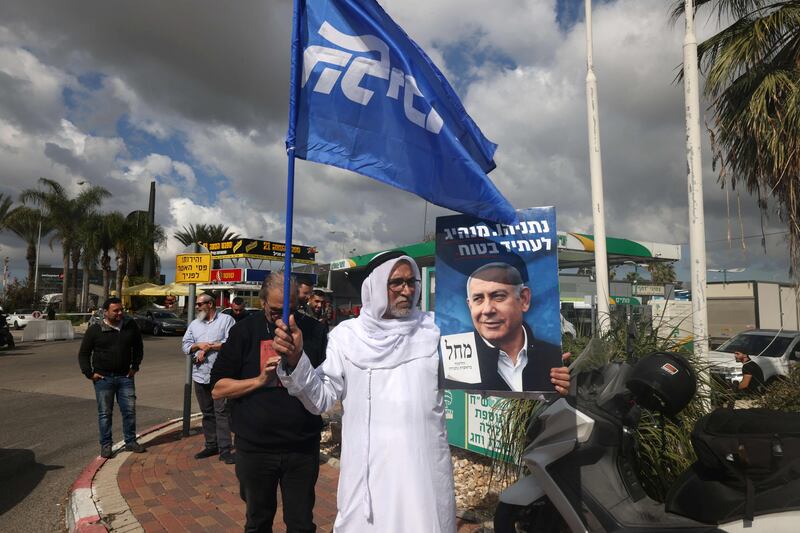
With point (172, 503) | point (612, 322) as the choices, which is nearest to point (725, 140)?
point (612, 322)

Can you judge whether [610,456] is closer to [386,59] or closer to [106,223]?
[386,59]

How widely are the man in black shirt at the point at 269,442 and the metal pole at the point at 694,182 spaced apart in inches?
153

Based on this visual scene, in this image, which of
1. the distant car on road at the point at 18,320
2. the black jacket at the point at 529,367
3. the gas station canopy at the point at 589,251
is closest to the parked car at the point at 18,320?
the distant car on road at the point at 18,320

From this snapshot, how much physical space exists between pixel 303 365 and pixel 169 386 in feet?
34.3

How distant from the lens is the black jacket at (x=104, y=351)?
5.98 m

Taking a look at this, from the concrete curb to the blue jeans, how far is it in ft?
1.21

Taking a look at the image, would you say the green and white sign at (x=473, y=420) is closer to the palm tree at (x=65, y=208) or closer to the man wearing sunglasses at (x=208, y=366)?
the man wearing sunglasses at (x=208, y=366)

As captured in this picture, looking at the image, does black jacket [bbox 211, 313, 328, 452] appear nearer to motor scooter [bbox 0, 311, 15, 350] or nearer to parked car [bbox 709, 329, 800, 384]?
parked car [bbox 709, 329, 800, 384]

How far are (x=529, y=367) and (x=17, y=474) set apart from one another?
5683mm

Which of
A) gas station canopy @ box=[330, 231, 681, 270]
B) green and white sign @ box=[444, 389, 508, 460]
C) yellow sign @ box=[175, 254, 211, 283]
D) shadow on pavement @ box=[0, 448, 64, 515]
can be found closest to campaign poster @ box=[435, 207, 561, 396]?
green and white sign @ box=[444, 389, 508, 460]

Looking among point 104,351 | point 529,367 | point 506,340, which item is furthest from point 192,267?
point 529,367

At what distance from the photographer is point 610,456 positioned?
2.87 metres

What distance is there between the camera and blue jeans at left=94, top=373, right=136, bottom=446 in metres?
5.89

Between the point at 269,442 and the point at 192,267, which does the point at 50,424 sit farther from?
the point at 269,442
